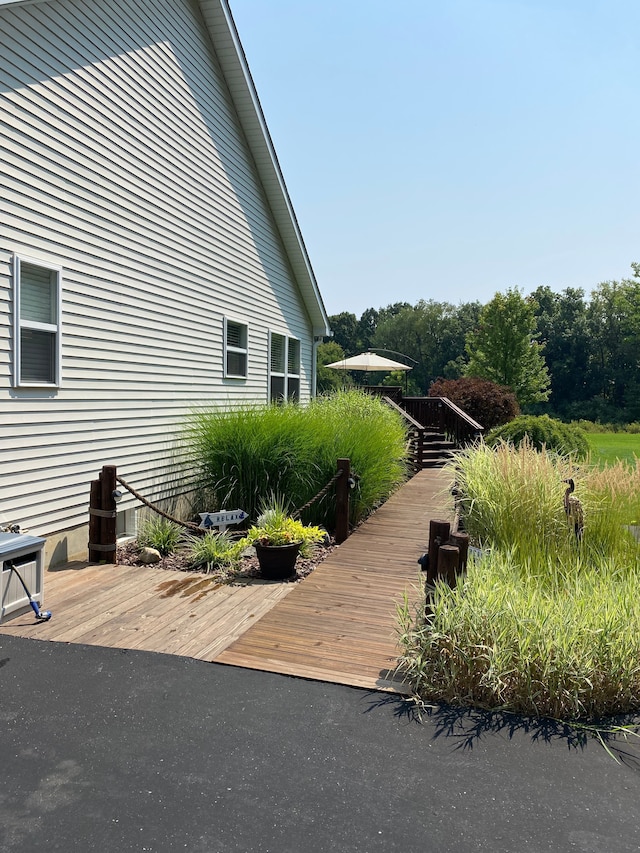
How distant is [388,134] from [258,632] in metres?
10.8

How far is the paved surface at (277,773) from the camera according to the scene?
7.41 ft

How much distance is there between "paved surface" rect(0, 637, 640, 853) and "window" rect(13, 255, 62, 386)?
3004 millimetres

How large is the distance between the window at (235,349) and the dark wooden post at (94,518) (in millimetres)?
4200

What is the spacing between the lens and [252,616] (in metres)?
4.69

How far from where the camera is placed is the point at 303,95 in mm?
10922

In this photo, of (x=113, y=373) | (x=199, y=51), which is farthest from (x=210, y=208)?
(x=113, y=373)

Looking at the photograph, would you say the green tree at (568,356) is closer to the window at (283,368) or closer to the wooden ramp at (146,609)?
the window at (283,368)

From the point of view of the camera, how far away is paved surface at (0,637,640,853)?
7.41 ft

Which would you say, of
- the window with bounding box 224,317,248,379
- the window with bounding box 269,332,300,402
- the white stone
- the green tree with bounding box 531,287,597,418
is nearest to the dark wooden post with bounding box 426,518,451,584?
the white stone

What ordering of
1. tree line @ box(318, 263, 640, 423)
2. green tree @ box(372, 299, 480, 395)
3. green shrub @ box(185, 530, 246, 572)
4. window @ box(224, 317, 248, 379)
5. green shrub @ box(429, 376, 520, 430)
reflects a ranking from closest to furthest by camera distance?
green shrub @ box(185, 530, 246, 572)
window @ box(224, 317, 248, 379)
green shrub @ box(429, 376, 520, 430)
tree line @ box(318, 263, 640, 423)
green tree @ box(372, 299, 480, 395)

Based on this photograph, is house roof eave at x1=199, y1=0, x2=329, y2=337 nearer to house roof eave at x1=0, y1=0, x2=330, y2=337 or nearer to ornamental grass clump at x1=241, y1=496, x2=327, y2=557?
house roof eave at x1=0, y1=0, x2=330, y2=337

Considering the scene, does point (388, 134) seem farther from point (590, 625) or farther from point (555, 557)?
point (590, 625)

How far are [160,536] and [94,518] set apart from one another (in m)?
0.84

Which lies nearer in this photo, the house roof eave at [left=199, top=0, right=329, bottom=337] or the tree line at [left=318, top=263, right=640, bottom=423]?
the house roof eave at [left=199, top=0, right=329, bottom=337]
